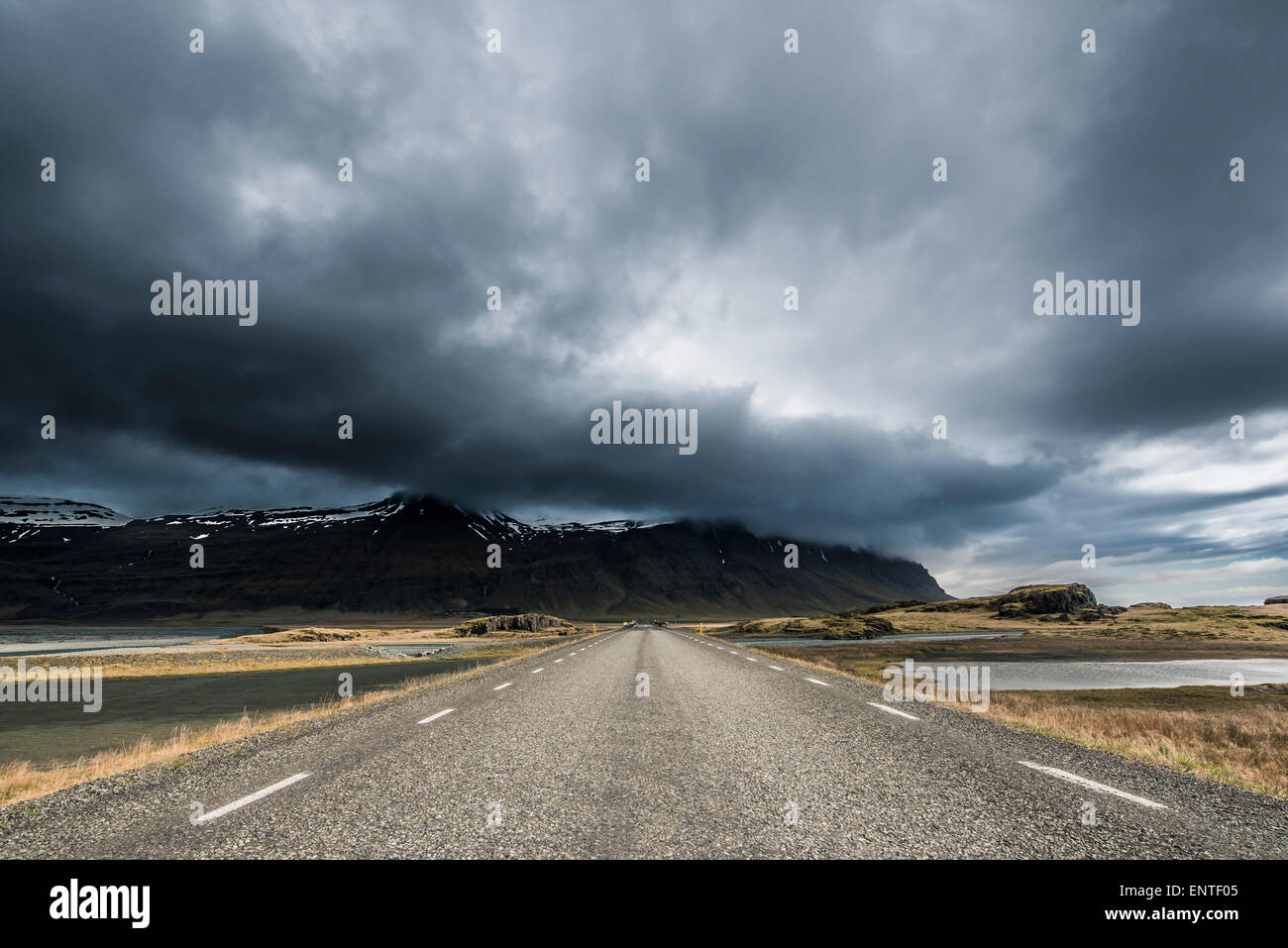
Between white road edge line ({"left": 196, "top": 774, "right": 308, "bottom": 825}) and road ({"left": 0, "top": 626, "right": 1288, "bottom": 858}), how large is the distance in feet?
0.11

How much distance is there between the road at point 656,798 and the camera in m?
4.77

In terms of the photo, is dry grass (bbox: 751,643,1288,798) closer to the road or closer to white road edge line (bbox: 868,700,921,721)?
the road

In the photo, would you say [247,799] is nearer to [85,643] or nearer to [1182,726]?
[1182,726]

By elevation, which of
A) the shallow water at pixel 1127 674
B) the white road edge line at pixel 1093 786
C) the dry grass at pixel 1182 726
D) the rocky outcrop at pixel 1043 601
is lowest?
the rocky outcrop at pixel 1043 601

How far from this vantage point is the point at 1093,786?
6.42m

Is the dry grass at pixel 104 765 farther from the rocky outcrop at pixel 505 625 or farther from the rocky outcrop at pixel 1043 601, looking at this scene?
the rocky outcrop at pixel 1043 601

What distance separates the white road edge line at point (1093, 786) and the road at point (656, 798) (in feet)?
0.12

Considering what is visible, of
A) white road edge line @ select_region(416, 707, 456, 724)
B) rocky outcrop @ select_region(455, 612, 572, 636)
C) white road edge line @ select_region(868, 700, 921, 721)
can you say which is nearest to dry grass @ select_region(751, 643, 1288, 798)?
white road edge line @ select_region(868, 700, 921, 721)

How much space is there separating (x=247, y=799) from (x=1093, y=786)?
869cm

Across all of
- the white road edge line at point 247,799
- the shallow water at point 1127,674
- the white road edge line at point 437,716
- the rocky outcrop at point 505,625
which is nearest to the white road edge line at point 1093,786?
the white road edge line at point 247,799

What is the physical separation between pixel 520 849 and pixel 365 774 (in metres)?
3.55

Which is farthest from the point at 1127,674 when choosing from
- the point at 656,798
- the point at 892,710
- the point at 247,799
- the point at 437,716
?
the point at 247,799

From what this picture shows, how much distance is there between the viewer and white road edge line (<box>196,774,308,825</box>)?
5715mm
